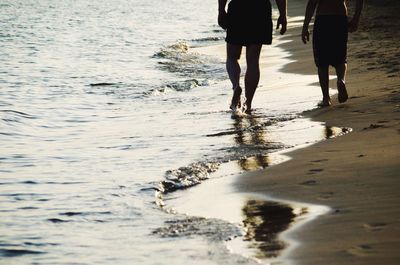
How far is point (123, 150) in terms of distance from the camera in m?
7.57

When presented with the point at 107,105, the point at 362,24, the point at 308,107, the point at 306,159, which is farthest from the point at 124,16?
the point at 306,159

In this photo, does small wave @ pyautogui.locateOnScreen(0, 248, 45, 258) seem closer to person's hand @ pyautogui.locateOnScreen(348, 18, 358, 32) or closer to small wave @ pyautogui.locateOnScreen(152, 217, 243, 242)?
small wave @ pyautogui.locateOnScreen(152, 217, 243, 242)

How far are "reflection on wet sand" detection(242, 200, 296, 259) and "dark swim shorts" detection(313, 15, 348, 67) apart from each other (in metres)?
3.79

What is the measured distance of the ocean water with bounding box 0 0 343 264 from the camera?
15.7 ft

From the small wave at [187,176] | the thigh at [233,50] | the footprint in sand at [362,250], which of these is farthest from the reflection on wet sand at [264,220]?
the thigh at [233,50]

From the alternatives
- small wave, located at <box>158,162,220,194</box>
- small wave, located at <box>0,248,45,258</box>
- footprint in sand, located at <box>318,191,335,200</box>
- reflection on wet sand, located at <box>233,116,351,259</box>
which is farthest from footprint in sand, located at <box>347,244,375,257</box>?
small wave, located at <box>158,162,220,194</box>

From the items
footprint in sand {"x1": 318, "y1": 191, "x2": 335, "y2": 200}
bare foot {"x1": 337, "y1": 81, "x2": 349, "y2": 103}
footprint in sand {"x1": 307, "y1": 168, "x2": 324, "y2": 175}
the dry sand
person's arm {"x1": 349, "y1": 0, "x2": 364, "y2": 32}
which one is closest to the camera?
the dry sand

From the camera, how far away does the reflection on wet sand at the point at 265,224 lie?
433cm

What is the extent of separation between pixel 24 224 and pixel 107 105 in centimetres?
605

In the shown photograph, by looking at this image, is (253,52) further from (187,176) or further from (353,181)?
Answer: (353,181)

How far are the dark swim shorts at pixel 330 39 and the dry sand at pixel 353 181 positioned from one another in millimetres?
464

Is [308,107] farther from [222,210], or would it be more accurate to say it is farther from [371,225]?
[371,225]

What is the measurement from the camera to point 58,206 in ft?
18.6

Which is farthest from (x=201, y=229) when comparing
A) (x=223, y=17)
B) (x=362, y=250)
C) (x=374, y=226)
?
(x=223, y=17)
